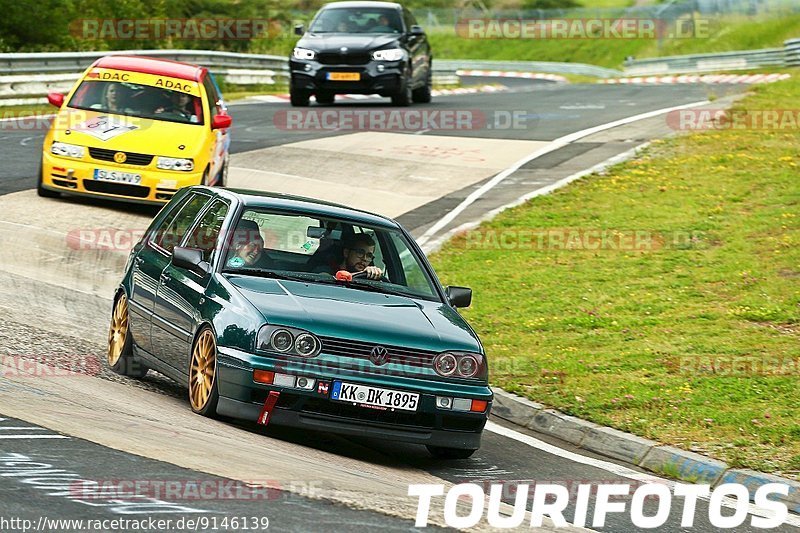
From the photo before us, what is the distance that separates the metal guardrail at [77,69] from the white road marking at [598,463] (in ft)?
57.6

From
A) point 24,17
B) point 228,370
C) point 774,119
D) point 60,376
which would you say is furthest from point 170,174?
point 24,17

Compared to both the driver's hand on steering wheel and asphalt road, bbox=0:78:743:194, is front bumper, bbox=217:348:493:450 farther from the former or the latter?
asphalt road, bbox=0:78:743:194

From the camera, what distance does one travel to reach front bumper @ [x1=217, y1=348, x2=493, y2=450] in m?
7.94

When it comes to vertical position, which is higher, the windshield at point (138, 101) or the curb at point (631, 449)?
the windshield at point (138, 101)

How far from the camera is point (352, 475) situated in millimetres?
7297

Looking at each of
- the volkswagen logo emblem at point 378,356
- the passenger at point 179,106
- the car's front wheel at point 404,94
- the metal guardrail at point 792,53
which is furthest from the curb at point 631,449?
the metal guardrail at point 792,53

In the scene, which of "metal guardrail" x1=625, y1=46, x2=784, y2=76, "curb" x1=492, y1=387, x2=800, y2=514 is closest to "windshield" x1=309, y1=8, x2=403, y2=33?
"metal guardrail" x1=625, y1=46, x2=784, y2=76

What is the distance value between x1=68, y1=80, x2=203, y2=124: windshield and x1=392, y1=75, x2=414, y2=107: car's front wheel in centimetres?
1253

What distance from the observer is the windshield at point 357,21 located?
29828 millimetres

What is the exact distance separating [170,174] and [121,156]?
0.62m

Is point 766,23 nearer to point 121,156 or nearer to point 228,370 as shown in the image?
point 121,156

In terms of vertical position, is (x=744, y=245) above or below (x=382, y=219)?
below

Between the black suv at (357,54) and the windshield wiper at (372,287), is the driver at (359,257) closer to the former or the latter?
the windshield wiper at (372,287)

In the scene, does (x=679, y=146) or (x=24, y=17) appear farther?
(x=24, y=17)
